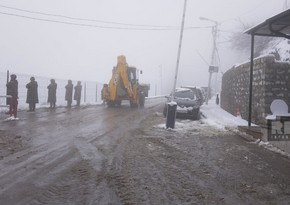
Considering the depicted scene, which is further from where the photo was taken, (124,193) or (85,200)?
(124,193)

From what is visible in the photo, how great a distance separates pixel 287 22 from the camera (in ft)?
37.7

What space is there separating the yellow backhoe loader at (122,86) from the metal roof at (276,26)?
1491cm

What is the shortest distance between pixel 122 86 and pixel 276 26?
1682cm

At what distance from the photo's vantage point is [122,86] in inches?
1107

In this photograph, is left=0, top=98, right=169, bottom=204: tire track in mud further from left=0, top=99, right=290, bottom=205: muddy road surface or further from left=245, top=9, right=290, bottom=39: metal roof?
left=245, top=9, right=290, bottom=39: metal roof

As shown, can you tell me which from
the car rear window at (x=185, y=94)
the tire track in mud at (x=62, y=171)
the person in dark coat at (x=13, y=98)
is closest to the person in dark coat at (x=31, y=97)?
the person in dark coat at (x=13, y=98)

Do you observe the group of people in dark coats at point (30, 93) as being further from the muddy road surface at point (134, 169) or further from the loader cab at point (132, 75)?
the muddy road surface at point (134, 169)

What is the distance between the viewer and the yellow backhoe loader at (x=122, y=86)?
27484mm

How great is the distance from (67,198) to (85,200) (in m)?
0.28

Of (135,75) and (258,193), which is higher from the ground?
(135,75)

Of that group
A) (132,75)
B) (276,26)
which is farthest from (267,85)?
(132,75)

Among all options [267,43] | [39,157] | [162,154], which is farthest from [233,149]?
[267,43]

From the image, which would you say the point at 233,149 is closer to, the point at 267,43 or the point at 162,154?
the point at 162,154

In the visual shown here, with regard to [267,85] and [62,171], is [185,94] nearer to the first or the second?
[267,85]
